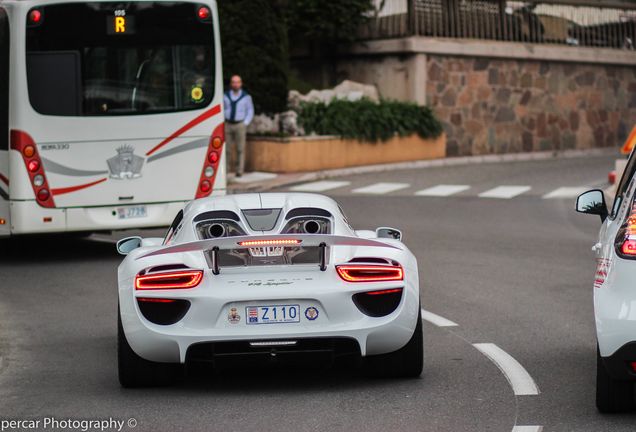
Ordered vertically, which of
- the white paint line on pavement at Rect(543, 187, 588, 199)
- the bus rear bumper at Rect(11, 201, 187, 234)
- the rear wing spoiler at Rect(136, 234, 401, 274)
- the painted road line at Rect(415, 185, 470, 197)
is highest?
the rear wing spoiler at Rect(136, 234, 401, 274)

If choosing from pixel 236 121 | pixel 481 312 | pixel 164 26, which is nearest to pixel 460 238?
pixel 164 26

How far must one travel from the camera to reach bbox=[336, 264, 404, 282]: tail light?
830cm

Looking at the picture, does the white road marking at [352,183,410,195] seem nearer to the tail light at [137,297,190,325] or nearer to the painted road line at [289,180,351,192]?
the painted road line at [289,180,351,192]

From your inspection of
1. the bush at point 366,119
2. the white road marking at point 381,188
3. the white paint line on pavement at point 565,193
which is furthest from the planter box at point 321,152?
the white paint line on pavement at point 565,193

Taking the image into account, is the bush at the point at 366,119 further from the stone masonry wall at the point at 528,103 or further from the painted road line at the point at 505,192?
the painted road line at the point at 505,192

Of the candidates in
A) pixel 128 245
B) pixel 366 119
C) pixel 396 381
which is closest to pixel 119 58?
pixel 128 245

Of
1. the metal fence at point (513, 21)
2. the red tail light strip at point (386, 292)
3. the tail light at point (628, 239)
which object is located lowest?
the red tail light strip at point (386, 292)

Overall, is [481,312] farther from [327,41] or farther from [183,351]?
[327,41]

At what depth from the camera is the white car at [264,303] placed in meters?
8.16

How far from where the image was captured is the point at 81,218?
1623cm

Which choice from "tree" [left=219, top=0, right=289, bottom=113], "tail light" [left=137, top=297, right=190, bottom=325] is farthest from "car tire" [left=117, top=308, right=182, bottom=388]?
"tree" [left=219, top=0, right=289, bottom=113]

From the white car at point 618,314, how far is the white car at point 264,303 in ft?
4.26

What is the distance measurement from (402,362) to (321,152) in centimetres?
2125

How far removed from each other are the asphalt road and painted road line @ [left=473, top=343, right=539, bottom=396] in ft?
0.21
